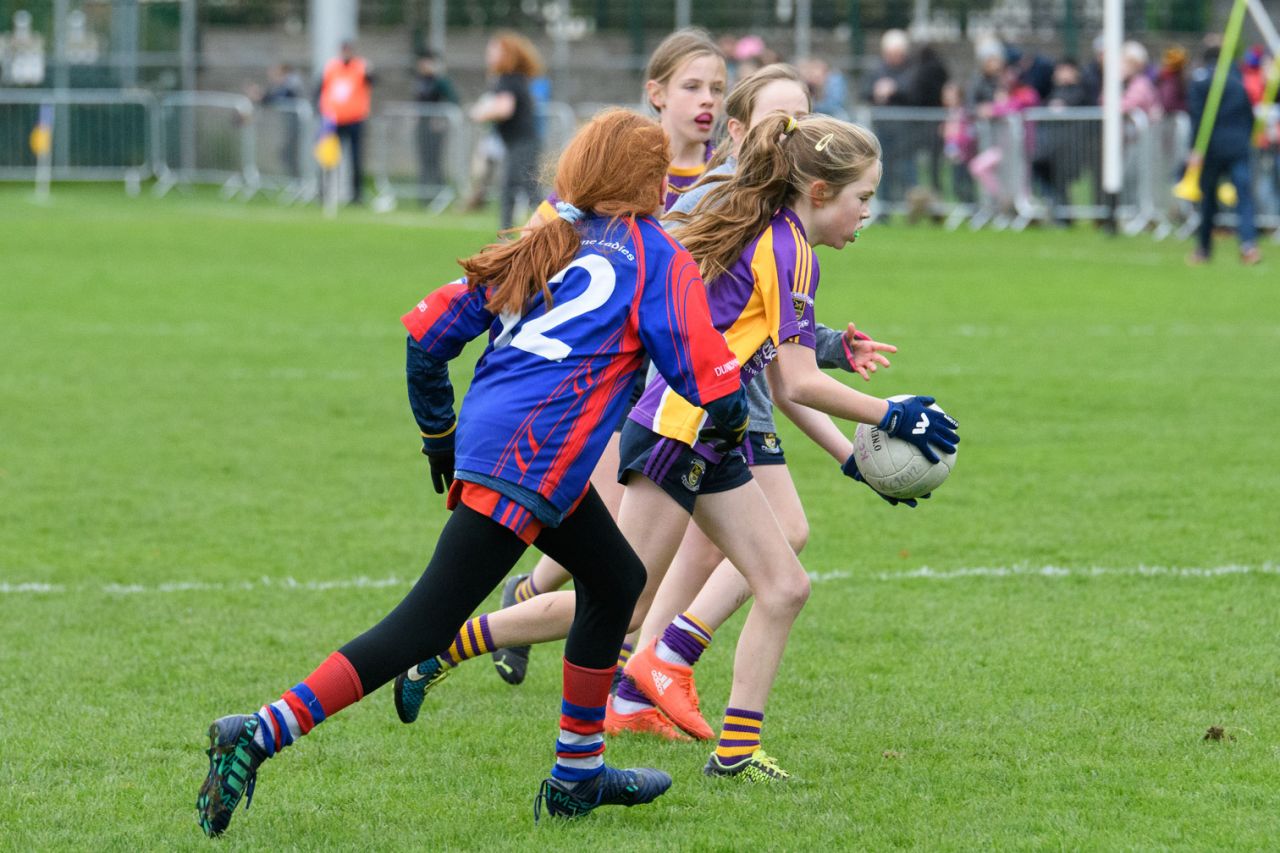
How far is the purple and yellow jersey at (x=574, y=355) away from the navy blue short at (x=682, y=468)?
47cm

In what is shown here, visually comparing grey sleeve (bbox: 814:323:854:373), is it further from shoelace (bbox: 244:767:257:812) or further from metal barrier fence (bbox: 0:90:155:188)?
metal barrier fence (bbox: 0:90:155:188)

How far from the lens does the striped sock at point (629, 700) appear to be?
5422 millimetres

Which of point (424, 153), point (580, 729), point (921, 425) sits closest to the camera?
point (580, 729)

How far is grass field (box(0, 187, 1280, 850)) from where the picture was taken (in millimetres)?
4570

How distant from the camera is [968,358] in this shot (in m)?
12.8

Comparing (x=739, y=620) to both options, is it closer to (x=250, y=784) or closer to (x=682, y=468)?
(x=682, y=468)

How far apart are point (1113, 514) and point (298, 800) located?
4.56 metres

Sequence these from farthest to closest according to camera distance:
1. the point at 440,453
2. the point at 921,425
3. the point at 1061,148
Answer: the point at 1061,148
the point at 921,425
the point at 440,453

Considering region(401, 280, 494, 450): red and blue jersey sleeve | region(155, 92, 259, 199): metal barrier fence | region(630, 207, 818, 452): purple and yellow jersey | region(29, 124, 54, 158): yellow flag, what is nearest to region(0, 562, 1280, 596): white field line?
region(630, 207, 818, 452): purple and yellow jersey

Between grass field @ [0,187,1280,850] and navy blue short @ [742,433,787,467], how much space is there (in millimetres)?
753

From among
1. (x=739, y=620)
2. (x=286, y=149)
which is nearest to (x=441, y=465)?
(x=739, y=620)

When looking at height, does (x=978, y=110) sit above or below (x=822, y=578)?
above

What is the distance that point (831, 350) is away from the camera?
16.7ft

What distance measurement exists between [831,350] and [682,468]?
1.93 ft
